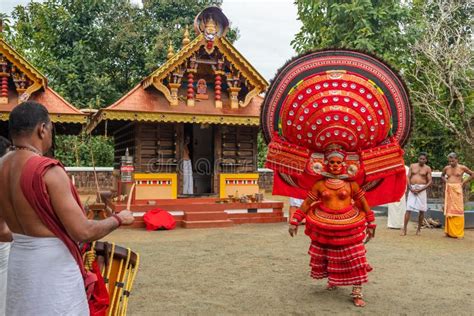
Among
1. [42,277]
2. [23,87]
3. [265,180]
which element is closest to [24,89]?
[23,87]

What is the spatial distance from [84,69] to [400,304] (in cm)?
2022

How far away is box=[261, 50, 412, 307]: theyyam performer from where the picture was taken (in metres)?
4.90

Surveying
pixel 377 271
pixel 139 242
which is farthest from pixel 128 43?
pixel 377 271

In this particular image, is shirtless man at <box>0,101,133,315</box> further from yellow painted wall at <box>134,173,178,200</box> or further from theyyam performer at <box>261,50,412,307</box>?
yellow painted wall at <box>134,173,178,200</box>

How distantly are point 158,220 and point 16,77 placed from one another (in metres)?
5.23

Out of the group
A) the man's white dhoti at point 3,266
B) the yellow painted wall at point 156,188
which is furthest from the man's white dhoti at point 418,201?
the man's white dhoti at point 3,266

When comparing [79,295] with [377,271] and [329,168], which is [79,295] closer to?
[329,168]

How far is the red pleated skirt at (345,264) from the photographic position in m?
4.86

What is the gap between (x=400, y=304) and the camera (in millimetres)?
4926

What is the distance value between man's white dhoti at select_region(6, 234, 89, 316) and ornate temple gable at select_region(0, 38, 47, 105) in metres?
10.5

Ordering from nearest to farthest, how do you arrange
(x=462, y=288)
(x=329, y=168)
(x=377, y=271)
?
(x=329, y=168)
(x=462, y=288)
(x=377, y=271)

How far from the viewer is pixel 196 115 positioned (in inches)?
459

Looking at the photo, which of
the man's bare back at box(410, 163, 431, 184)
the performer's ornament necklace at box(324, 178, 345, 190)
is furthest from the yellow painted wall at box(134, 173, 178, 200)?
the performer's ornament necklace at box(324, 178, 345, 190)

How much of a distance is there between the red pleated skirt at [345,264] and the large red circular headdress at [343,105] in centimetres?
82
